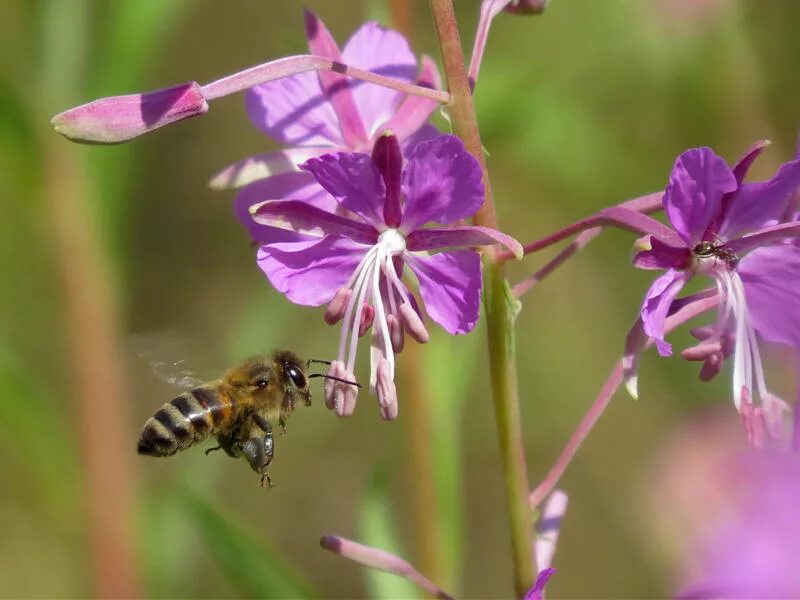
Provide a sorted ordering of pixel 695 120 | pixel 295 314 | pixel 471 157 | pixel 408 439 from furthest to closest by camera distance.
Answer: pixel 695 120
pixel 295 314
pixel 408 439
pixel 471 157

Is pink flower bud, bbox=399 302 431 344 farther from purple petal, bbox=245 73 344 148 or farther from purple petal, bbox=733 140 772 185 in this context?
purple petal, bbox=733 140 772 185

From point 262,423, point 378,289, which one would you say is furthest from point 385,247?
point 262,423

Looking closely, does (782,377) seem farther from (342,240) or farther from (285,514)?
(285,514)

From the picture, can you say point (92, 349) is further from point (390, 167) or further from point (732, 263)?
point (732, 263)

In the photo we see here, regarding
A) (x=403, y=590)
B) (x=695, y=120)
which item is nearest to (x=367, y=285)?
(x=403, y=590)

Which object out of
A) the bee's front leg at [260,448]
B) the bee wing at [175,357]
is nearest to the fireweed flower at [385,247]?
the bee's front leg at [260,448]

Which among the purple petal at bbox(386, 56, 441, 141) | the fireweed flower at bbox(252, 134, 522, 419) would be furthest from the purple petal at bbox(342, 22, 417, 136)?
the fireweed flower at bbox(252, 134, 522, 419)
